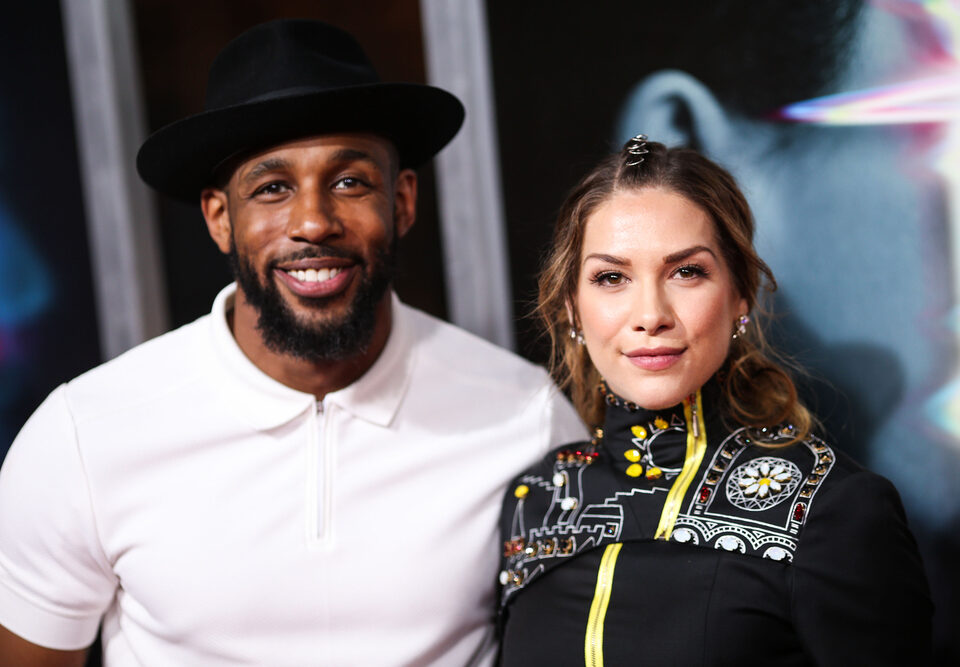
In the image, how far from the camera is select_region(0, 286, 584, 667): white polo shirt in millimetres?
1759

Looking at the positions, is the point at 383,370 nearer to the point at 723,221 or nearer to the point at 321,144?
the point at 321,144

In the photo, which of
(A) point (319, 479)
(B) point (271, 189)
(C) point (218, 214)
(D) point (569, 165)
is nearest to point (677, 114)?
(D) point (569, 165)

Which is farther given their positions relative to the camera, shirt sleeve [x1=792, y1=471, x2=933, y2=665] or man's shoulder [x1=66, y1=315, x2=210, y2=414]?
man's shoulder [x1=66, y1=315, x2=210, y2=414]

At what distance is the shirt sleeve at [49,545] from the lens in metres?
1.78

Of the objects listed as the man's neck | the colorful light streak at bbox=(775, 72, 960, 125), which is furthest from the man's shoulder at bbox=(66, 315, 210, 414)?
the colorful light streak at bbox=(775, 72, 960, 125)

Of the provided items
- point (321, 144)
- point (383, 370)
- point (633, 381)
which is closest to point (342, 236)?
point (321, 144)

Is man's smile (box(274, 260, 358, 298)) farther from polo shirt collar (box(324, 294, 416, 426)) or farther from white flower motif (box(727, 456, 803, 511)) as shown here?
white flower motif (box(727, 456, 803, 511))

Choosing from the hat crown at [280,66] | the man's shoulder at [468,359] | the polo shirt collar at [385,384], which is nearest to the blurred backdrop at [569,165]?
the man's shoulder at [468,359]

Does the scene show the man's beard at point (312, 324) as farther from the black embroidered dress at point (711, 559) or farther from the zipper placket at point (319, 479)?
the black embroidered dress at point (711, 559)

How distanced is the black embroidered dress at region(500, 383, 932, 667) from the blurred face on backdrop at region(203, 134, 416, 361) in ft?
1.95

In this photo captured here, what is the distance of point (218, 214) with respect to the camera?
1.96 meters

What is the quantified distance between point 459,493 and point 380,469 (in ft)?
0.60

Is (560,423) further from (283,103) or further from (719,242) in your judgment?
(283,103)

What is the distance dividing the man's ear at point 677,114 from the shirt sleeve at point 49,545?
5.18ft
